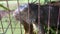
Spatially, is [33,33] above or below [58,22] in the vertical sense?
below

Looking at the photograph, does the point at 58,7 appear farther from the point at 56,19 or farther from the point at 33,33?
the point at 33,33

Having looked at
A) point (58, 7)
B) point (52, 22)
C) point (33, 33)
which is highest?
point (58, 7)

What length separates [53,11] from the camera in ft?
4.72

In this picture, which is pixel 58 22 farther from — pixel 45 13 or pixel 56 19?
pixel 45 13

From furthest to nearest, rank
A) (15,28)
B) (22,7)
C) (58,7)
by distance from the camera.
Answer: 1. (15,28)
2. (58,7)
3. (22,7)

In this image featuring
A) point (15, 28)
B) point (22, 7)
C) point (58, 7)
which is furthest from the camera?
point (15, 28)

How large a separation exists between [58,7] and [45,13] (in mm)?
127

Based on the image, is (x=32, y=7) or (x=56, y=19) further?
(x=56, y=19)

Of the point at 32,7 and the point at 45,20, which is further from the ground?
the point at 32,7

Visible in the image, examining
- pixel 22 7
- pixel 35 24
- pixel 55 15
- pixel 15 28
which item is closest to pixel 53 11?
pixel 55 15

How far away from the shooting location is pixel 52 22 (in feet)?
4.73

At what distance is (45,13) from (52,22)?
108mm

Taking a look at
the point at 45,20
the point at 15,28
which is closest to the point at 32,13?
the point at 45,20

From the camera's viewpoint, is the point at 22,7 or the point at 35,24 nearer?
the point at 22,7
